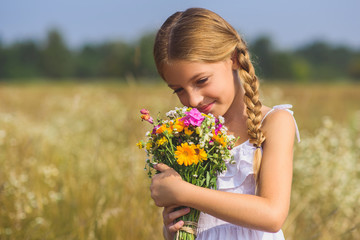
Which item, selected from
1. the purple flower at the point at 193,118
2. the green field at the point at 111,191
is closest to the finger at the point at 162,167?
the purple flower at the point at 193,118

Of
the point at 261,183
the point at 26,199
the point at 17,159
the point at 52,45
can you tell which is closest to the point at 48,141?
the point at 17,159

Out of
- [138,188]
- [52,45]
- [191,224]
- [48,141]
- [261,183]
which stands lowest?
[52,45]

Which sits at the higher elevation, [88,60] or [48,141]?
[48,141]

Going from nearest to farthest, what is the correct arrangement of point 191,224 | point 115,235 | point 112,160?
point 191,224 < point 115,235 < point 112,160

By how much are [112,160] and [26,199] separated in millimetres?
1187

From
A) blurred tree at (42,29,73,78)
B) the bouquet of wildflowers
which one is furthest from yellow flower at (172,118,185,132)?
blurred tree at (42,29,73,78)

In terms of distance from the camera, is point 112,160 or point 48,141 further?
point 48,141

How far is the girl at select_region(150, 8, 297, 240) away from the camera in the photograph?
1682 mm

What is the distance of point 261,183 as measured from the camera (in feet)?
5.91

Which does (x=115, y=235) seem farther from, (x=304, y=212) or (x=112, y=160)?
(x=304, y=212)

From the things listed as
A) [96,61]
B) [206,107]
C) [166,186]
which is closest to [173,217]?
[166,186]

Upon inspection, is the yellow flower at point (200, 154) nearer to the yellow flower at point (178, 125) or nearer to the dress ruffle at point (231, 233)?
the yellow flower at point (178, 125)

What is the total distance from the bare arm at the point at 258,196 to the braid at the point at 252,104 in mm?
49

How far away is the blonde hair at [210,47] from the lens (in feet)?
6.29
